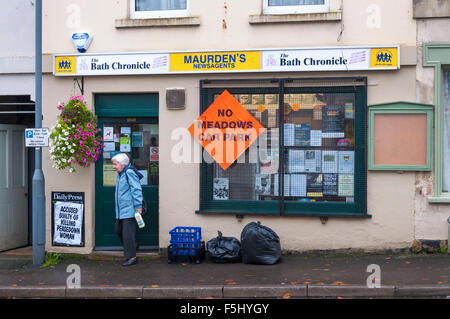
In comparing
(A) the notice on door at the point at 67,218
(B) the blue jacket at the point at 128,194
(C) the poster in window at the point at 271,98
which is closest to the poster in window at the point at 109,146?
(A) the notice on door at the point at 67,218

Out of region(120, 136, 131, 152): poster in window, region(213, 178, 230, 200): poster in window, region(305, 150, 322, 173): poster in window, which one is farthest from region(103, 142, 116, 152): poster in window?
region(305, 150, 322, 173): poster in window

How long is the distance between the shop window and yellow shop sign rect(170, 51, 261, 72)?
354 millimetres

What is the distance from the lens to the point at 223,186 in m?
9.69

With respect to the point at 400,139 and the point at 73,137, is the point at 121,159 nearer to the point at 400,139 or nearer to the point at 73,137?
the point at 73,137

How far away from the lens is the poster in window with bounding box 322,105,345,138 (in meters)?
9.34

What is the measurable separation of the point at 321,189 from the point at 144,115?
3.40m

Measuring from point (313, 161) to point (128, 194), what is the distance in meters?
3.21

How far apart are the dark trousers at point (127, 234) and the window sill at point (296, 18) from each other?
13.1 feet

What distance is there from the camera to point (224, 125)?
9586mm

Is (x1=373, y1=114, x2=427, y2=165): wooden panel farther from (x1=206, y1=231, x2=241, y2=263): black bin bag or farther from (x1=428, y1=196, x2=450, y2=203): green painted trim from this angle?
(x1=206, y1=231, x2=241, y2=263): black bin bag
